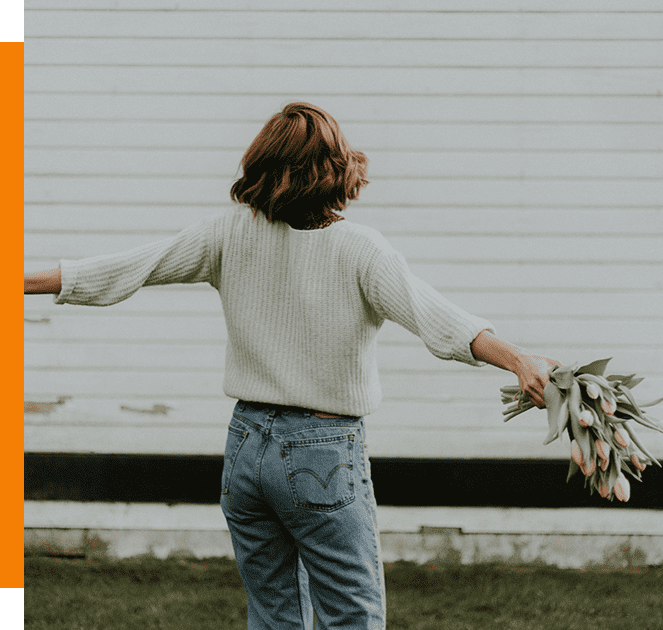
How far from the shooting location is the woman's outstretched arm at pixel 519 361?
148 cm

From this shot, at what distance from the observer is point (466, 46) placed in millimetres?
3908

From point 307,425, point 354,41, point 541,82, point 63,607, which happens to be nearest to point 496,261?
point 541,82

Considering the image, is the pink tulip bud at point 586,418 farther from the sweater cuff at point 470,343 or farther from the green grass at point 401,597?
the green grass at point 401,597

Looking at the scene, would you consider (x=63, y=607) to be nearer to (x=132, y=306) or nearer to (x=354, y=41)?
(x=132, y=306)

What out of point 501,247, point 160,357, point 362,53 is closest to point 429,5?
point 362,53

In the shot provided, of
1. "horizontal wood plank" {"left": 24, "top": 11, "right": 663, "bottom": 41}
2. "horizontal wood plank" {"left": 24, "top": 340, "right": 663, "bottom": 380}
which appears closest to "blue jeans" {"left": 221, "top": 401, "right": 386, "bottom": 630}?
"horizontal wood plank" {"left": 24, "top": 340, "right": 663, "bottom": 380}

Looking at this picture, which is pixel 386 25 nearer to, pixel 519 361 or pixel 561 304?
pixel 561 304

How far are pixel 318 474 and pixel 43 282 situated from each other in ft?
2.92

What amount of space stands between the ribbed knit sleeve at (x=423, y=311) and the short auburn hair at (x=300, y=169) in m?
0.22

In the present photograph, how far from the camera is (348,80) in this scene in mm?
3932

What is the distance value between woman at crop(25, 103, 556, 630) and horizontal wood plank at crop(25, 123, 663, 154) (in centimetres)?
226

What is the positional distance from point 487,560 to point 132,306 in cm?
254

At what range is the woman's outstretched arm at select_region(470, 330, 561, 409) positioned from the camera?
4.84 ft

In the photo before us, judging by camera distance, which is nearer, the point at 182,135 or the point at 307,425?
the point at 307,425
